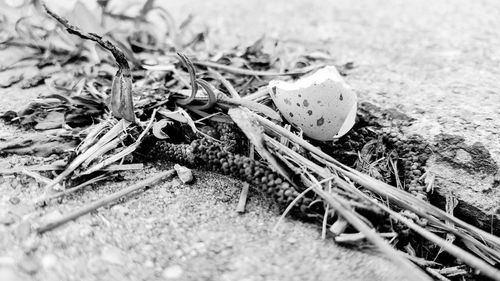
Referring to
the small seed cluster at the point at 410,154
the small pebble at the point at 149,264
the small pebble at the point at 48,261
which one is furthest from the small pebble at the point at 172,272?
the small seed cluster at the point at 410,154

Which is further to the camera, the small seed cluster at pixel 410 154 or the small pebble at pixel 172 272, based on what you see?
the small seed cluster at pixel 410 154

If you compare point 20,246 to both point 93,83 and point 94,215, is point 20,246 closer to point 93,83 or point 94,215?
point 94,215

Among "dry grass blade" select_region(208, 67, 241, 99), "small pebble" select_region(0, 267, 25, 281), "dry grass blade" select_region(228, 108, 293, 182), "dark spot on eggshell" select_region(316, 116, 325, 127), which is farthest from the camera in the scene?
"dry grass blade" select_region(208, 67, 241, 99)

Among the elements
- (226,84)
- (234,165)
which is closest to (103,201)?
(234,165)

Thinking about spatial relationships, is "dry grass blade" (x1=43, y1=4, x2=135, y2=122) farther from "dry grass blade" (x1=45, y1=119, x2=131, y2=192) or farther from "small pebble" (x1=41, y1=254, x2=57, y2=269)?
"small pebble" (x1=41, y1=254, x2=57, y2=269)

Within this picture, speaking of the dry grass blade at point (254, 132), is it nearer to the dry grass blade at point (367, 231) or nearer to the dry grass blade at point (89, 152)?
the dry grass blade at point (367, 231)

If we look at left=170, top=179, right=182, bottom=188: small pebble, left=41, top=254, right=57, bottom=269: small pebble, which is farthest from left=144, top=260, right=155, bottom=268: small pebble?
left=170, top=179, right=182, bottom=188: small pebble

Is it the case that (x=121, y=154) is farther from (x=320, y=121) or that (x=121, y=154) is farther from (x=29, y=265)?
Result: (x=320, y=121)
